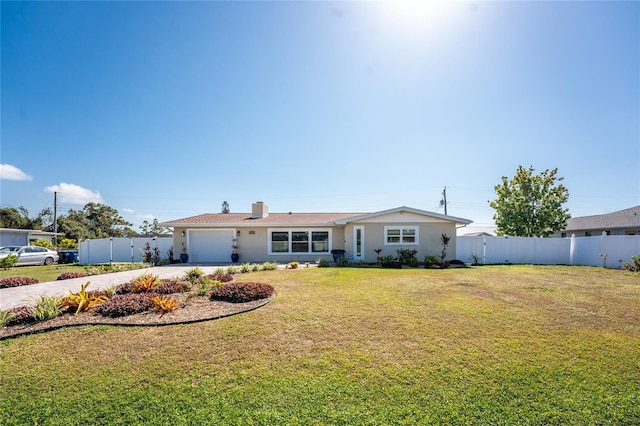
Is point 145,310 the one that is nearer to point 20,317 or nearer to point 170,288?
point 170,288

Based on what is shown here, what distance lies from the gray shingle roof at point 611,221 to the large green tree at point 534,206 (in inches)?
110

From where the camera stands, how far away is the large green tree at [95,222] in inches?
1400

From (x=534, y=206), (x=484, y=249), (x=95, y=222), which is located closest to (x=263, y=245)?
(x=484, y=249)

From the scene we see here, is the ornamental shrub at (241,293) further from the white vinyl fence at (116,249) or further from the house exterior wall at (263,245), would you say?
the white vinyl fence at (116,249)

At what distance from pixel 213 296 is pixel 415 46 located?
10626 mm

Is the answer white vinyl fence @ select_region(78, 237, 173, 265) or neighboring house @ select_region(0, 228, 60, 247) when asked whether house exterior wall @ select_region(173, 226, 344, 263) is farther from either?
neighboring house @ select_region(0, 228, 60, 247)

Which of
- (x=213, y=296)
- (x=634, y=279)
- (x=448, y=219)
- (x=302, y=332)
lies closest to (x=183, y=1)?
(x=213, y=296)

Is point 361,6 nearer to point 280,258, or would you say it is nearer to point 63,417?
point 63,417

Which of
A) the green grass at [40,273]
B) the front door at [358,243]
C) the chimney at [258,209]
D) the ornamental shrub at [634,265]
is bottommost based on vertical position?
the green grass at [40,273]

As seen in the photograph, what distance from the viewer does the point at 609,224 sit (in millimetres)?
23625

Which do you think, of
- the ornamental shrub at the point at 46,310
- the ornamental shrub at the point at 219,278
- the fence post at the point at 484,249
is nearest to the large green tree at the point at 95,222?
the ornamental shrub at the point at 219,278

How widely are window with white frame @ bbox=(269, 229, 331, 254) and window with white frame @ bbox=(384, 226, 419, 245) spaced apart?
3.79 m

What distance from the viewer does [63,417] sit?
2895mm

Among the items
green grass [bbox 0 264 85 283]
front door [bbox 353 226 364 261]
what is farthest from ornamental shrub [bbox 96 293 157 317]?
front door [bbox 353 226 364 261]
